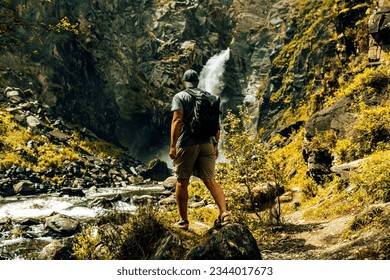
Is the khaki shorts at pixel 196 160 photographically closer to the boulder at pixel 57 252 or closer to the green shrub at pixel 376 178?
the green shrub at pixel 376 178

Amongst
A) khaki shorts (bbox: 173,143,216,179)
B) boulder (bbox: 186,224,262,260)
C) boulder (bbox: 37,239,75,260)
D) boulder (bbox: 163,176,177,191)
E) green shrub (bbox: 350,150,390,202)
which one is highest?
boulder (bbox: 163,176,177,191)

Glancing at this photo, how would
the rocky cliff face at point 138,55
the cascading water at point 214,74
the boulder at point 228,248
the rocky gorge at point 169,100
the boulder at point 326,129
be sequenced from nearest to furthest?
the boulder at point 228,248, the rocky gorge at point 169,100, the boulder at point 326,129, the rocky cliff face at point 138,55, the cascading water at point 214,74

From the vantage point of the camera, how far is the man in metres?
7.19

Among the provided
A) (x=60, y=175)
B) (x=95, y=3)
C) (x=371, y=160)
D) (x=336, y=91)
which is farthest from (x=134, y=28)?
(x=371, y=160)

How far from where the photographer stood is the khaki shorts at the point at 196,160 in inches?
289

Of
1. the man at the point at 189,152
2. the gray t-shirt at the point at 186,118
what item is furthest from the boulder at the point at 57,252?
the gray t-shirt at the point at 186,118

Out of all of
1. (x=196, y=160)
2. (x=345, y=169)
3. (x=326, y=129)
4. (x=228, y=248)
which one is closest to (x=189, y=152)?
(x=196, y=160)

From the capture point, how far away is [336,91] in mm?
22172

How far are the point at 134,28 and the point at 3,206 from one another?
47272 mm

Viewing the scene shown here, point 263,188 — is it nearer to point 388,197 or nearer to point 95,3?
point 388,197

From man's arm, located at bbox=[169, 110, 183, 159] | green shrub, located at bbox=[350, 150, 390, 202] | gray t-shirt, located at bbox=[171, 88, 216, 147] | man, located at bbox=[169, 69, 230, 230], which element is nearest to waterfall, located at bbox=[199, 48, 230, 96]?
green shrub, located at bbox=[350, 150, 390, 202]

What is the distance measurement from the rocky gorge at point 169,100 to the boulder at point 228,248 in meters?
0.07

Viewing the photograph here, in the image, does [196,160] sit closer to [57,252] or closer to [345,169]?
[345,169]

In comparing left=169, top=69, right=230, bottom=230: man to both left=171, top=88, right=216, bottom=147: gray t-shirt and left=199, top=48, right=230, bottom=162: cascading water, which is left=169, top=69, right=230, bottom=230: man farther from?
left=199, top=48, right=230, bottom=162: cascading water
